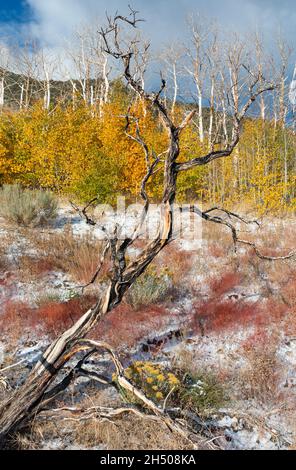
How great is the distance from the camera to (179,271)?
6.79 meters

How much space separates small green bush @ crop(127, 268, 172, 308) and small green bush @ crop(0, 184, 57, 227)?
14.7ft

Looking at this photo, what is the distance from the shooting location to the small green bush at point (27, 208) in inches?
361

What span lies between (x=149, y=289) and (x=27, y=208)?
16.7 ft

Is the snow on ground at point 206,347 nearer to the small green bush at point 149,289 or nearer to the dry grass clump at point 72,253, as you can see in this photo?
the dry grass clump at point 72,253

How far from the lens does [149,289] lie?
18.8 ft

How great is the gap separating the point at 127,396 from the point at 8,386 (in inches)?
51.5

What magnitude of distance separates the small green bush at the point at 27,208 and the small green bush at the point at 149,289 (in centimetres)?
447

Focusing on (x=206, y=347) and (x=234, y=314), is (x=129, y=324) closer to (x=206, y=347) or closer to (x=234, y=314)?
(x=206, y=347)

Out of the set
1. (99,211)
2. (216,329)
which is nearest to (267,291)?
(216,329)

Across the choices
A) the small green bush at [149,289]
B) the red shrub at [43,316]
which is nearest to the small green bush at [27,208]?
the red shrub at [43,316]

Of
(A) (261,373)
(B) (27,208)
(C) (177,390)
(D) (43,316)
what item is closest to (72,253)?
(D) (43,316)

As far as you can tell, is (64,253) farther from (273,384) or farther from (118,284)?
(273,384)

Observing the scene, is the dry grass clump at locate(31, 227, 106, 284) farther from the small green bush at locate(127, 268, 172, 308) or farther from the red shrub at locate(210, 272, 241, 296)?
the red shrub at locate(210, 272, 241, 296)

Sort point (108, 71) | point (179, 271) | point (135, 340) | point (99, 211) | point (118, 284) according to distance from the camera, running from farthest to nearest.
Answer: point (108, 71) → point (99, 211) → point (179, 271) → point (135, 340) → point (118, 284)
